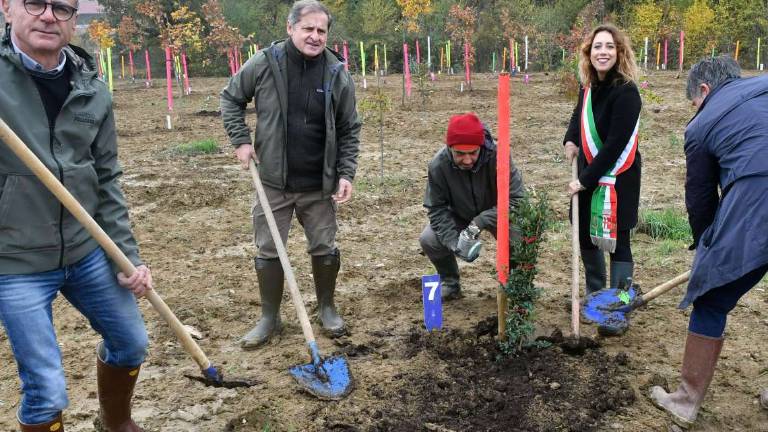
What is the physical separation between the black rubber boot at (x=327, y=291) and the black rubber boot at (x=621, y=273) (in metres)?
1.72

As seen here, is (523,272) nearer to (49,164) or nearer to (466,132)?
(466,132)

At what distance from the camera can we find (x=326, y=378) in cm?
341

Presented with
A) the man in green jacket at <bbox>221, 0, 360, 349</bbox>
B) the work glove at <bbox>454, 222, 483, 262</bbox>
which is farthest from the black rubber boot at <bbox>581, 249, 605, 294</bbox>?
the man in green jacket at <bbox>221, 0, 360, 349</bbox>

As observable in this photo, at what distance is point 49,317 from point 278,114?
5.76ft

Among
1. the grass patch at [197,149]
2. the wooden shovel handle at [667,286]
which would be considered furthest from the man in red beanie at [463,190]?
the grass patch at [197,149]

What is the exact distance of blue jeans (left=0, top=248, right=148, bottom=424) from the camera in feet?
7.38

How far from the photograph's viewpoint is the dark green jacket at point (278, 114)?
3717 mm

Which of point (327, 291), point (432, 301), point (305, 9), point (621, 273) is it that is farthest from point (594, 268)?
point (305, 9)

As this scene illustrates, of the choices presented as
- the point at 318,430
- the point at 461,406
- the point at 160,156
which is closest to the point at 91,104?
the point at 318,430

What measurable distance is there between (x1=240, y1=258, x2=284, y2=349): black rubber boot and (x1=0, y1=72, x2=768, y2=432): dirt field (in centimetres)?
7

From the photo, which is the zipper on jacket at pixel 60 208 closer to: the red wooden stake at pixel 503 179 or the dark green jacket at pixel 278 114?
the dark green jacket at pixel 278 114

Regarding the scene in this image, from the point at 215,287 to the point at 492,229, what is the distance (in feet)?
7.07

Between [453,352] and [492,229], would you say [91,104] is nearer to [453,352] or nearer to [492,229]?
[453,352]

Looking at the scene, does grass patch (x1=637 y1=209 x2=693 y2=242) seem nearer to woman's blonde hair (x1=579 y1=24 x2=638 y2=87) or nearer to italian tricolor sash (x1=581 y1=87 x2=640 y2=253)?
italian tricolor sash (x1=581 y1=87 x2=640 y2=253)
